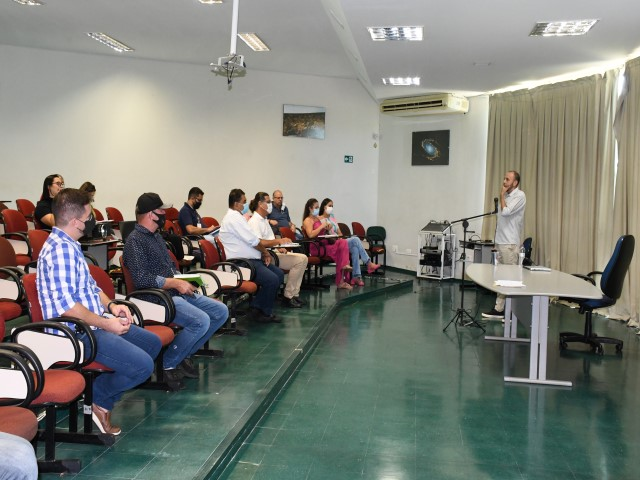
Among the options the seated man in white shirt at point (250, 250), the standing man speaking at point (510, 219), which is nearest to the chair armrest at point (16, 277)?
the seated man in white shirt at point (250, 250)

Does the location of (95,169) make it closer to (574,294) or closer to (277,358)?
(277,358)

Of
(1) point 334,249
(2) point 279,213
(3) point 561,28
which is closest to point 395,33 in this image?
(3) point 561,28

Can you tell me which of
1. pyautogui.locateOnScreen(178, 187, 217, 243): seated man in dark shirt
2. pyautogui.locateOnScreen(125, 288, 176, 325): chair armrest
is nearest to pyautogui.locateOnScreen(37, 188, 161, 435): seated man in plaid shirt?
pyautogui.locateOnScreen(125, 288, 176, 325): chair armrest

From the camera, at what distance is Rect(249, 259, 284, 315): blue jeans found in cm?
627

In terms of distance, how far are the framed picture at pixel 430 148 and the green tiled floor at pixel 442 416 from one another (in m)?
5.12

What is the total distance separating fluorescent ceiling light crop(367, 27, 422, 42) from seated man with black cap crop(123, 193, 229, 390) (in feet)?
10.9

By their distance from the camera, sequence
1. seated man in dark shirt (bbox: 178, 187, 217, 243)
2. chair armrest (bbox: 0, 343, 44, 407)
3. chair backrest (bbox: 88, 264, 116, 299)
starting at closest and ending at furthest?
chair armrest (bbox: 0, 343, 44, 407) → chair backrest (bbox: 88, 264, 116, 299) → seated man in dark shirt (bbox: 178, 187, 217, 243)

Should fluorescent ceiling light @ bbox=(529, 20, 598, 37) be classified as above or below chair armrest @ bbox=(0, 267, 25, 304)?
above

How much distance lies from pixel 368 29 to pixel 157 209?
3.32 metres

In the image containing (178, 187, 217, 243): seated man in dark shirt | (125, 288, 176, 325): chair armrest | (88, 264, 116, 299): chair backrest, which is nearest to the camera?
(88, 264, 116, 299): chair backrest

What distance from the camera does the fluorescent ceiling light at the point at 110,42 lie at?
8.83 meters

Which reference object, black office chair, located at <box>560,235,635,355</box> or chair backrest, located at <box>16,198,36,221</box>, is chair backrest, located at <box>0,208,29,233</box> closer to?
chair backrest, located at <box>16,198,36,221</box>

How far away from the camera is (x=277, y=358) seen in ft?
16.3

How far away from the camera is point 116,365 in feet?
10.2
